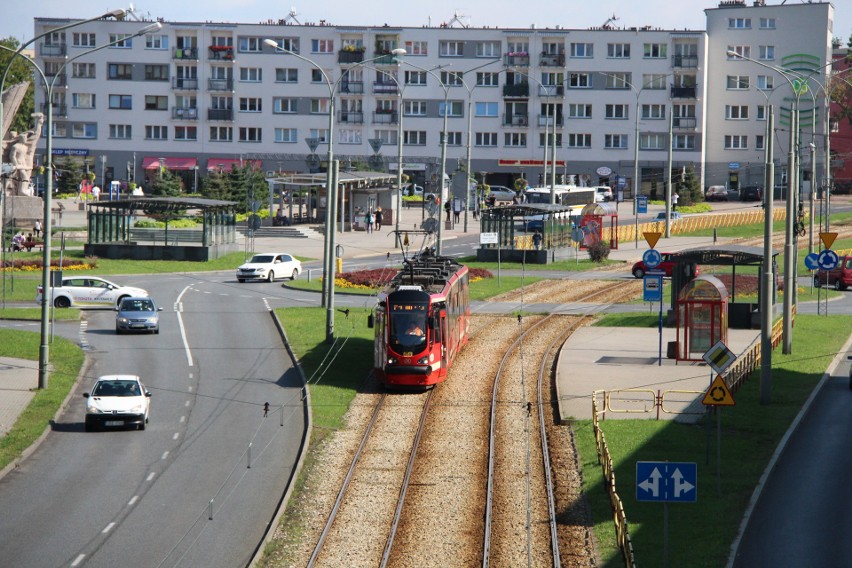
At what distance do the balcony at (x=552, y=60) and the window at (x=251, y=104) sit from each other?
25.2 meters

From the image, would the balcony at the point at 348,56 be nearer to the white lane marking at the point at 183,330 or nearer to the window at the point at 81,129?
the window at the point at 81,129

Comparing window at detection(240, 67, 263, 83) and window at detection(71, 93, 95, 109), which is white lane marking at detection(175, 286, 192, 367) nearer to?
window at detection(240, 67, 263, 83)

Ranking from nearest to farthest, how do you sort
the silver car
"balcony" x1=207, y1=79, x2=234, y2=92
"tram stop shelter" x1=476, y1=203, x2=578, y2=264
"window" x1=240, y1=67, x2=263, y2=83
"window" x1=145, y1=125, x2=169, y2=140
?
the silver car < "tram stop shelter" x1=476, y1=203, x2=578, y2=264 < "balcony" x1=207, y1=79, x2=234, y2=92 < "window" x1=240, y1=67, x2=263, y2=83 < "window" x1=145, y1=125, x2=169, y2=140

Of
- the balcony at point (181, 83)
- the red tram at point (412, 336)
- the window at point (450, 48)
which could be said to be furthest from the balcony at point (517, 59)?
the red tram at point (412, 336)

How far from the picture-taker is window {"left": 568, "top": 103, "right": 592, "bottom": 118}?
371ft

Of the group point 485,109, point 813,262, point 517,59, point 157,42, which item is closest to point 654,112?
point 517,59

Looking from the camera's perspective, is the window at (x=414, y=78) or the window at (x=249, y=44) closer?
the window at (x=249, y=44)

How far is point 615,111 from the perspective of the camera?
370ft

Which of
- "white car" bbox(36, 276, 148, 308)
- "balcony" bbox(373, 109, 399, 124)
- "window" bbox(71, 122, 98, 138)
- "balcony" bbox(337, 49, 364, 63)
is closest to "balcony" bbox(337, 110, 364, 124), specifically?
"balcony" bbox(373, 109, 399, 124)

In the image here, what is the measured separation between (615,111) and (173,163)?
3936 centimetres

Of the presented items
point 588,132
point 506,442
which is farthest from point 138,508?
point 588,132

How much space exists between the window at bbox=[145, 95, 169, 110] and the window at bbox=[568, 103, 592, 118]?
3595 centimetres

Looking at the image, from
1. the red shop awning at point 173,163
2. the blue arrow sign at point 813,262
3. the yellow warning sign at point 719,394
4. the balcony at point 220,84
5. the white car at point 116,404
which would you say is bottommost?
the white car at point 116,404

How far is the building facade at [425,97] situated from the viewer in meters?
112
